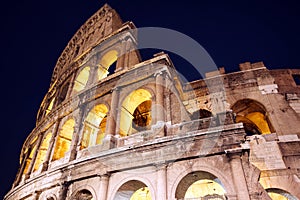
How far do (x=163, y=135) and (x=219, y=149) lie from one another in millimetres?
1971

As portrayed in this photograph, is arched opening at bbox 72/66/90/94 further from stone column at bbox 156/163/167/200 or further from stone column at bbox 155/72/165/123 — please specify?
stone column at bbox 156/163/167/200

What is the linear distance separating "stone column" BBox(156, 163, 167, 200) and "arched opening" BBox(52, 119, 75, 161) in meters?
6.24

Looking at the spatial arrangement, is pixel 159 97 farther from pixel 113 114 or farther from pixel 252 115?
pixel 252 115

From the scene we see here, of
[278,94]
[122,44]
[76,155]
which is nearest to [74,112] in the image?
[76,155]

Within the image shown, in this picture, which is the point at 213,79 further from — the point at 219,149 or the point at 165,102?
the point at 219,149

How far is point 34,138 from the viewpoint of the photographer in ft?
45.0

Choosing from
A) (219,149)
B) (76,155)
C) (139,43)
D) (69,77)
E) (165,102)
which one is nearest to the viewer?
(219,149)

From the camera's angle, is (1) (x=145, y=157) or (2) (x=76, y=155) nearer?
(1) (x=145, y=157)

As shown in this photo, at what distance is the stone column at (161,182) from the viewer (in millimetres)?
6199

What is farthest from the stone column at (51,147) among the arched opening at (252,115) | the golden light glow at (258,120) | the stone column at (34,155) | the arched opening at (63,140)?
the golden light glow at (258,120)

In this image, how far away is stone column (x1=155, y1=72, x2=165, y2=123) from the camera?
317 inches

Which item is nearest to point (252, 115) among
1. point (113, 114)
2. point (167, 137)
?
point (167, 137)

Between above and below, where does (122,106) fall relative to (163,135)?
above

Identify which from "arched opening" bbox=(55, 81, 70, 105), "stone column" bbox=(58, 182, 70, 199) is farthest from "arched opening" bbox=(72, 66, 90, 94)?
"stone column" bbox=(58, 182, 70, 199)
